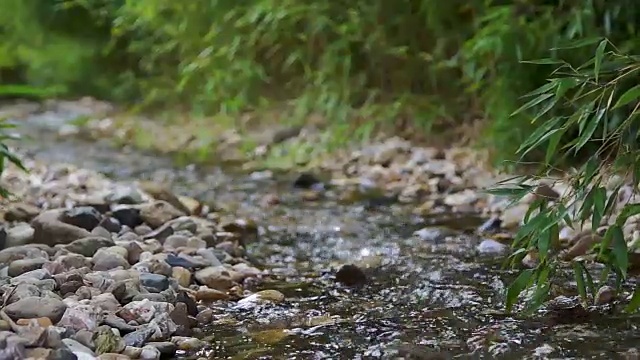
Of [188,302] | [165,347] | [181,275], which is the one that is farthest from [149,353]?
[181,275]

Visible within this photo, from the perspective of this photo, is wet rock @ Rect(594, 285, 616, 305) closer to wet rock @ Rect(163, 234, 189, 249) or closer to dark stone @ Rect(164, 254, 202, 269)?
dark stone @ Rect(164, 254, 202, 269)

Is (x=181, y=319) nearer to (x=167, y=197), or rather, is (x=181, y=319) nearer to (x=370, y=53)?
(x=167, y=197)

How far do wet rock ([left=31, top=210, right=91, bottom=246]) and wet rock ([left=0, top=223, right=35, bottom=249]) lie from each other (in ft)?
0.04

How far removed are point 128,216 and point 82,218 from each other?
7.8 inches

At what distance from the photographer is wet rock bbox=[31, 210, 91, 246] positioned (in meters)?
2.02

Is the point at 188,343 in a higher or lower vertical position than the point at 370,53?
lower

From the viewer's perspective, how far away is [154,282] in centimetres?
171

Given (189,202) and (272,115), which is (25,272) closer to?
(189,202)

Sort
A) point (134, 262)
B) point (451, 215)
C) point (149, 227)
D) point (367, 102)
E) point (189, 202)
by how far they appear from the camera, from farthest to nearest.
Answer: point (367, 102)
point (189, 202)
point (451, 215)
point (149, 227)
point (134, 262)

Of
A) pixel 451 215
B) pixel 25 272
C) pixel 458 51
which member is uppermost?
pixel 458 51

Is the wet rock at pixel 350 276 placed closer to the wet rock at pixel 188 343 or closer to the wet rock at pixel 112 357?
the wet rock at pixel 188 343

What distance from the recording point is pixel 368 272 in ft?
6.45

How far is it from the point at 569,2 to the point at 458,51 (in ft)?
2.15

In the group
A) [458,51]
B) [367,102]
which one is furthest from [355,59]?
[458,51]
